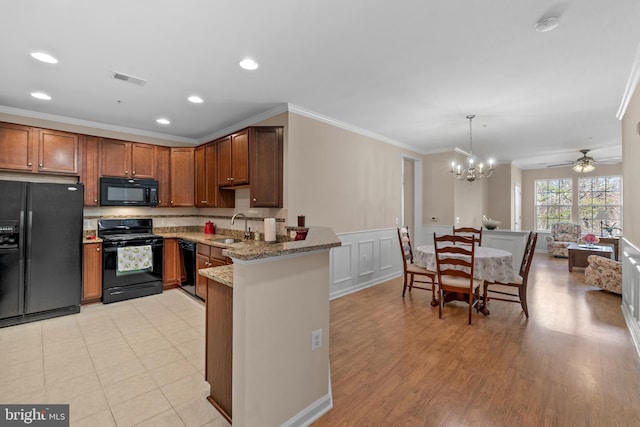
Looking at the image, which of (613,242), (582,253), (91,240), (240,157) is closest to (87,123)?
(91,240)

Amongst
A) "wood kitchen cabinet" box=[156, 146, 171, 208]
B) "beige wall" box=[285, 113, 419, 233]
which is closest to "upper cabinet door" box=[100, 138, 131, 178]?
"wood kitchen cabinet" box=[156, 146, 171, 208]

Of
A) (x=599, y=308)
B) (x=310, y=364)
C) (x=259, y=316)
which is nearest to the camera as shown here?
(x=259, y=316)

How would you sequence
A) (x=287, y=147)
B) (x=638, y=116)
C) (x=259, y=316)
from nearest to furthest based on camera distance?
(x=259, y=316) → (x=638, y=116) → (x=287, y=147)

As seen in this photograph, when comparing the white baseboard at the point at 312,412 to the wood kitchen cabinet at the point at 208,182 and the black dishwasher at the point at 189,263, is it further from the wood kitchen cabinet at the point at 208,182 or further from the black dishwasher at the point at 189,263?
the wood kitchen cabinet at the point at 208,182

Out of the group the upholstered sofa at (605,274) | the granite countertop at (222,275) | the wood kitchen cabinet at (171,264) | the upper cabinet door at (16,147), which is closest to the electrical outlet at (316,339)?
the granite countertop at (222,275)

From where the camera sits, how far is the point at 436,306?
3.89 m

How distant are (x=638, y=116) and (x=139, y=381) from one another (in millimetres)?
5272

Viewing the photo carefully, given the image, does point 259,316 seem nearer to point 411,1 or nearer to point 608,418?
point 411,1

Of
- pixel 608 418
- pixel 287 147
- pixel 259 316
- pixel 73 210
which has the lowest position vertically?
pixel 608 418

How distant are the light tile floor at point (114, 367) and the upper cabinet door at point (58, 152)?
2.00 meters

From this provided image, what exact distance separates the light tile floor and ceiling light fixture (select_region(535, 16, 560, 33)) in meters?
3.45

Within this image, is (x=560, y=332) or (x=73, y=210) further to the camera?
(x=73, y=210)

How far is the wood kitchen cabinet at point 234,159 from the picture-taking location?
12.8ft

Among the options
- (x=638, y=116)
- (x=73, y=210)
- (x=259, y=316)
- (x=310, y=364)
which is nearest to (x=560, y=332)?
(x=638, y=116)
